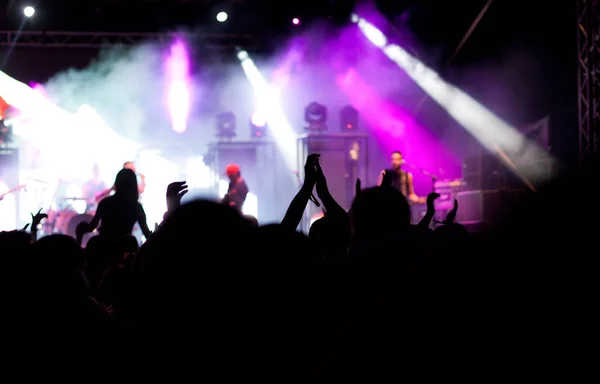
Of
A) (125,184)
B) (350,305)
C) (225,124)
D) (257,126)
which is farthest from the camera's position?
(257,126)

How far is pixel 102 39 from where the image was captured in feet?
38.4

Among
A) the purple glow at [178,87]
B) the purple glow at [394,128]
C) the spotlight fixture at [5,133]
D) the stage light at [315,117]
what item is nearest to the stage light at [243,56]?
the purple glow at [178,87]

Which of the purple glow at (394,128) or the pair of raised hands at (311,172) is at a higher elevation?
the purple glow at (394,128)

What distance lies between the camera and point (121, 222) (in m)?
5.06

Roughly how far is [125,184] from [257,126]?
8033 mm

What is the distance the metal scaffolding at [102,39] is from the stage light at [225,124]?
1.57 meters

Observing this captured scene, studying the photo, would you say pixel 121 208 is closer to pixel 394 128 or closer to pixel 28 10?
pixel 28 10

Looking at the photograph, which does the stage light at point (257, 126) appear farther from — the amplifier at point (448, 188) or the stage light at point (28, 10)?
the stage light at point (28, 10)

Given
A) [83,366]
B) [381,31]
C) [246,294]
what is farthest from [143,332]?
[381,31]

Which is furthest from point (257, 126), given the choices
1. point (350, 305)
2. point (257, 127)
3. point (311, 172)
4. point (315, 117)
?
point (350, 305)

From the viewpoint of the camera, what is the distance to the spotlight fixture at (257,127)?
1287cm

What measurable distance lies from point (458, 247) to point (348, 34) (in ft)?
38.2

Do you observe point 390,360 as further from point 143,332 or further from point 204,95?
point 204,95

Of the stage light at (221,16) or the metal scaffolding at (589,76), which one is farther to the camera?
the stage light at (221,16)
